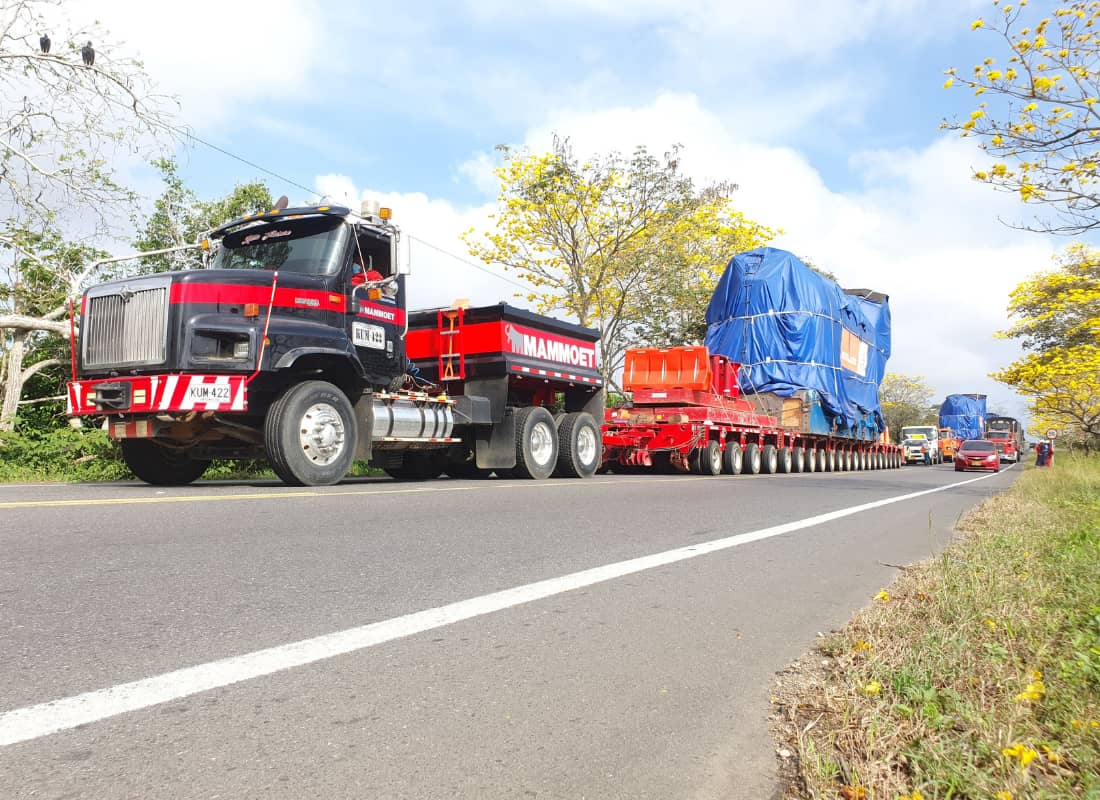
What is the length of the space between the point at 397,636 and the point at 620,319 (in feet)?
84.0

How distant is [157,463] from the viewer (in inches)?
368

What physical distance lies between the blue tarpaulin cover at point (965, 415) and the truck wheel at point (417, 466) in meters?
48.6

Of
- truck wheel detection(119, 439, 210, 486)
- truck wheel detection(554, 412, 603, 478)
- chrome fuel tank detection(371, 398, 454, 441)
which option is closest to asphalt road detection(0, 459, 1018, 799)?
truck wheel detection(119, 439, 210, 486)

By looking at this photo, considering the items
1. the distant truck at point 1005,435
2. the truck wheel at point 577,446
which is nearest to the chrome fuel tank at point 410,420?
the truck wheel at point 577,446

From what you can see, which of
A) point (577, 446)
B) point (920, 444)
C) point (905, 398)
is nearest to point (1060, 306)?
point (577, 446)

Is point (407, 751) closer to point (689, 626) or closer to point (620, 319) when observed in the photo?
point (689, 626)

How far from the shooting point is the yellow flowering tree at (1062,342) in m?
21.8

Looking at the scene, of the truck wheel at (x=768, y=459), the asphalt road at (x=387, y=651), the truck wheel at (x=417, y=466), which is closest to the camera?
the asphalt road at (x=387, y=651)

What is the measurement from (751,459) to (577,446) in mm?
8480

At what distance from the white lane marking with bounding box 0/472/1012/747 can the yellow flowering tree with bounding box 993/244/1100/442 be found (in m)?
18.1

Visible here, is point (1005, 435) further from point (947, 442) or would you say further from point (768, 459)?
point (768, 459)

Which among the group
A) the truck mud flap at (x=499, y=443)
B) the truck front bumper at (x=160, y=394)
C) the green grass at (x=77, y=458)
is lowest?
the green grass at (x=77, y=458)

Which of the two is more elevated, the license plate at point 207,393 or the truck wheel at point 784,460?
the license plate at point 207,393

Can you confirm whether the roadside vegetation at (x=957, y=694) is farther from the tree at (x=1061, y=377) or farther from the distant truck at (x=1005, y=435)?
the distant truck at (x=1005, y=435)
